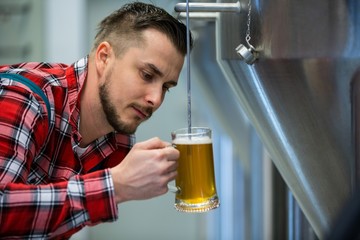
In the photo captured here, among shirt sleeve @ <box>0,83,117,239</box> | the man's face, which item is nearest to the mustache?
the man's face

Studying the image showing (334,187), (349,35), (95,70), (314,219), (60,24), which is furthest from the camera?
(60,24)

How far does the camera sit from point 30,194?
2.36 feet

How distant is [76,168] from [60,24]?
3.40ft

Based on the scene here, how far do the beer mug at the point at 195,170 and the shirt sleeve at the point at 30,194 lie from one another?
0.11 meters

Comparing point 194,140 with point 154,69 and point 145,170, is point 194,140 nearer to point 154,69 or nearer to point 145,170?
point 145,170

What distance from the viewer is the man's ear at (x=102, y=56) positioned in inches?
38.8

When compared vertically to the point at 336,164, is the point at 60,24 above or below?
above

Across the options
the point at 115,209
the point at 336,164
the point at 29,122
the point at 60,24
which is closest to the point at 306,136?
the point at 336,164

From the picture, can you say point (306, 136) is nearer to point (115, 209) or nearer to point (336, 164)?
point (336, 164)

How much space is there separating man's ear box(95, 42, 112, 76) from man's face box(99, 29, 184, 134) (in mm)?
Result: 22

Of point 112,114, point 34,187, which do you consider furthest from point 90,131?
point 34,187

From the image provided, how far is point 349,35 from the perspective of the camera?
2.04 feet

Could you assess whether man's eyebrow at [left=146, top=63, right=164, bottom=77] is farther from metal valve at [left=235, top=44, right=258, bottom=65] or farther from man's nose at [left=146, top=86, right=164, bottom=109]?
metal valve at [left=235, top=44, right=258, bottom=65]

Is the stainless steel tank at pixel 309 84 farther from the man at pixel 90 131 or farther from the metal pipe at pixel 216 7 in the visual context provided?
the man at pixel 90 131
